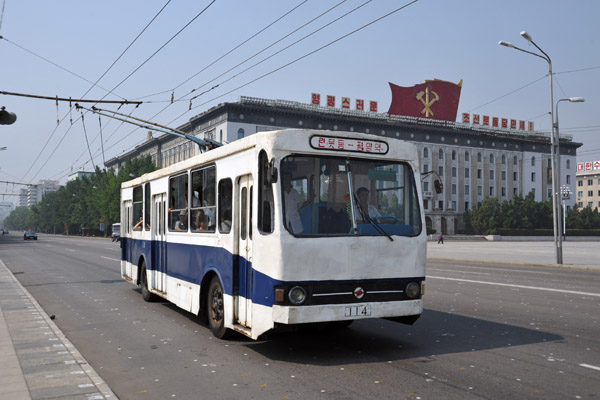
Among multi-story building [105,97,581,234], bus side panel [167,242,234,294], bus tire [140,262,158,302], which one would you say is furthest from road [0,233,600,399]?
multi-story building [105,97,581,234]

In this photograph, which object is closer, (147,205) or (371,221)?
(371,221)

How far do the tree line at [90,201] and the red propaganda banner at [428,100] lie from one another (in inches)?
1388

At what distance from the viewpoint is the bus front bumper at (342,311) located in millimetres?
6543

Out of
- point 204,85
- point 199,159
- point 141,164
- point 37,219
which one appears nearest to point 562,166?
point 141,164

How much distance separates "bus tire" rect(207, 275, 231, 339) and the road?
7.6 inches

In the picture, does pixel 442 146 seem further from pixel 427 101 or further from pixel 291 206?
pixel 291 206

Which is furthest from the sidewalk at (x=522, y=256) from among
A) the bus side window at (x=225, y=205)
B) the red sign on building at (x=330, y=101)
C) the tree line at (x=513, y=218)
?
the tree line at (x=513, y=218)

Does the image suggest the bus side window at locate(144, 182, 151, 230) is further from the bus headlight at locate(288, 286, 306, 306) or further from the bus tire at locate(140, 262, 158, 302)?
the bus headlight at locate(288, 286, 306, 306)

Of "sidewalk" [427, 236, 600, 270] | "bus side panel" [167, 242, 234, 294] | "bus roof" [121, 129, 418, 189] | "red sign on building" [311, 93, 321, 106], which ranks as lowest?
"sidewalk" [427, 236, 600, 270]

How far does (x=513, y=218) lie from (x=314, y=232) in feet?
275

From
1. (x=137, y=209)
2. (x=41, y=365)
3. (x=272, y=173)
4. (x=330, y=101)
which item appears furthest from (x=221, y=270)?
(x=330, y=101)

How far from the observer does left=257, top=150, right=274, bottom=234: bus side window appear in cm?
684

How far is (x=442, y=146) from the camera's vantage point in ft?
293

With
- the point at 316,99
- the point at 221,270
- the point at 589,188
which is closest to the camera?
the point at 221,270
